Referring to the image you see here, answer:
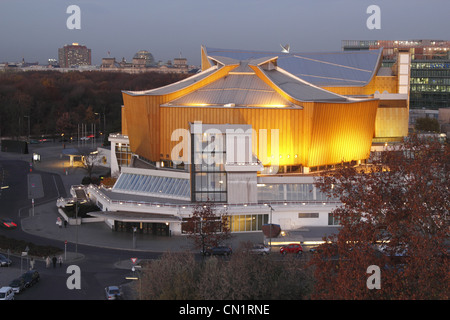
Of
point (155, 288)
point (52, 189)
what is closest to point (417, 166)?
point (155, 288)

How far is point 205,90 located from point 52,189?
2198cm

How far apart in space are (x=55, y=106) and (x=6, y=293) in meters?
119

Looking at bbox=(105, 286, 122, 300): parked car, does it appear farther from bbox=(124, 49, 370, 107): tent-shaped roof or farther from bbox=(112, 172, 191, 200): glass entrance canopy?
bbox=(124, 49, 370, 107): tent-shaped roof

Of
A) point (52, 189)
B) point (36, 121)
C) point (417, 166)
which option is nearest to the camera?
point (417, 166)

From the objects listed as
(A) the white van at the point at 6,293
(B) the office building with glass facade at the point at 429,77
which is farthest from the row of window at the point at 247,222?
(B) the office building with glass facade at the point at 429,77

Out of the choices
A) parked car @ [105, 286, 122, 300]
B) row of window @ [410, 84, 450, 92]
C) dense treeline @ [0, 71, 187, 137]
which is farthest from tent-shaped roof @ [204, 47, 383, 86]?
row of window @ [410, 84, 450, 92]

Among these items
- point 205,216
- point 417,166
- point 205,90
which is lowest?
point 205,216

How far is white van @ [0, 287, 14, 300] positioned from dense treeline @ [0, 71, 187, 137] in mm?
75859

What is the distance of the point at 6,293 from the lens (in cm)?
3450

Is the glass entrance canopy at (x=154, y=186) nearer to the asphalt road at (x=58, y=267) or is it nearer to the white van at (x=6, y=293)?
the asphalt road at (x=58, y=267)

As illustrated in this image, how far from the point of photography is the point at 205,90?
63.6m

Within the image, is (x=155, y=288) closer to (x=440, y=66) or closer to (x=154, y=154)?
(x=154, y=154)

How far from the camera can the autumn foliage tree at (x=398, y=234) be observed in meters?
24.7

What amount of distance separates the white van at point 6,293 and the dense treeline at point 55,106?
75.9 m
